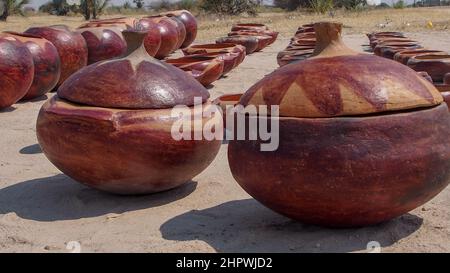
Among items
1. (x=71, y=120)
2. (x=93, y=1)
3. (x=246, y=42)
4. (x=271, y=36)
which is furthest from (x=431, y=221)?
(x=93, y=1)

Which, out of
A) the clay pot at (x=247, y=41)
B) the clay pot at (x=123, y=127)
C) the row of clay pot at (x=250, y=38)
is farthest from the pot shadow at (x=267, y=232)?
the clay pot at (x=247, y=41)

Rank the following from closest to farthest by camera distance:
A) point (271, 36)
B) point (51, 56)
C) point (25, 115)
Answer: point (25, 115) < point (51, 56) < point (271, 36)

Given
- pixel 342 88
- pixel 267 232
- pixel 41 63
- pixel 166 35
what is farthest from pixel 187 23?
pixel 342 88

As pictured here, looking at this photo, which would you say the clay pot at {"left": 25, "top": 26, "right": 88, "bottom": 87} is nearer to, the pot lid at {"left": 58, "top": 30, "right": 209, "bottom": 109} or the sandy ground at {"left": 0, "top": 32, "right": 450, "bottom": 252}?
the sandy ground at {"left": 0, "top": 32, "right": 450, "bottom": 252}

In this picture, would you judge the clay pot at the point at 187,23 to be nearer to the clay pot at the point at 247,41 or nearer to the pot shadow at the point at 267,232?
the clay pot at the point at 247,41

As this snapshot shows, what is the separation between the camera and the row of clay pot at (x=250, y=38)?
11.3m

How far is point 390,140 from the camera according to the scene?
2.45 meters

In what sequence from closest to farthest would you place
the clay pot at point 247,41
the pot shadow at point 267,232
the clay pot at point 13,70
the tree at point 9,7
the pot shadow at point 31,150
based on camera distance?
the pot shadow at point 267,232 → the pot shadow at point 31,150 → the clay pot at point 13,70 → the clay pot at point 247,41 → the tree at point 9,7

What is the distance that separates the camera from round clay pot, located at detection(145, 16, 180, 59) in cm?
1087

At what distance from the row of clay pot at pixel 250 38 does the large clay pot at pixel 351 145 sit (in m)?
7.74

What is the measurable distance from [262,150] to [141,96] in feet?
Answer: 2.75

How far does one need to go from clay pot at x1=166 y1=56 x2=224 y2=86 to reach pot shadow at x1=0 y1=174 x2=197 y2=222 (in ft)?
11.0

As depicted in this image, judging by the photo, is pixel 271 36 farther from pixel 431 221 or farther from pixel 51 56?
pixel 431 221

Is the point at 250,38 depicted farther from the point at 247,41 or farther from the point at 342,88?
the point at 342,88
